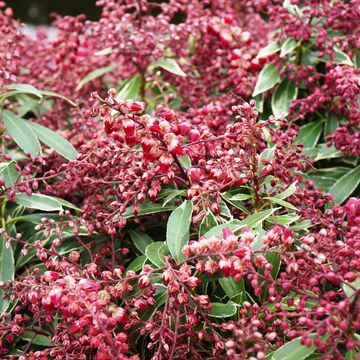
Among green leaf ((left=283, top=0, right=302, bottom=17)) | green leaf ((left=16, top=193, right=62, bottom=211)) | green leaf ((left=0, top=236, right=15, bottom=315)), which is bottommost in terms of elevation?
green leaf ((left=0, top=236, right=15, bottom=315))

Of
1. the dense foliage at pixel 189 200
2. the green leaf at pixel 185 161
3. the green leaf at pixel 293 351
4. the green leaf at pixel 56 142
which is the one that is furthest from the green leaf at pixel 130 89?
the green leaf at pixel 293 351

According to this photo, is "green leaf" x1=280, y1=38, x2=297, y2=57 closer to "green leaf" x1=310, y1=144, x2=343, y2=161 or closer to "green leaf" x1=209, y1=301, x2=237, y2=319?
"green leaf" x1=310, y1=144, x2=343, y2=161

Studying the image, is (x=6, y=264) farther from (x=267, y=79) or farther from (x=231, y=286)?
(x=267, y=79)

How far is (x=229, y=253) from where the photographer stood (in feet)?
3.19

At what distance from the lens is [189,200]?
119cm

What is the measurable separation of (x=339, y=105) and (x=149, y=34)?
580mm

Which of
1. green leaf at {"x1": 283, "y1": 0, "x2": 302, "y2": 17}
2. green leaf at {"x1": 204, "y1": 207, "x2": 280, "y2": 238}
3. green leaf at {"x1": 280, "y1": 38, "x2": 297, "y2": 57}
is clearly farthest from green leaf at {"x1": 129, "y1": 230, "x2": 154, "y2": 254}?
green leaf at {"x1": 283, "y1": 0, "x2": 302, "y2": 17}

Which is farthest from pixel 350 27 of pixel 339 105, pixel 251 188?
pixel 251 188

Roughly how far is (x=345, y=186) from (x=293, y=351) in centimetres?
66

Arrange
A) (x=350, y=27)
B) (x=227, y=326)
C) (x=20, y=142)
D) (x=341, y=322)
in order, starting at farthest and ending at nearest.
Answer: (x=350, y=27), (x=20, y=142), (x=227, y=326), (x=341, y=322)

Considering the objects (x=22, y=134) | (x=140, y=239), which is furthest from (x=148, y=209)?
(x=22, y=134)

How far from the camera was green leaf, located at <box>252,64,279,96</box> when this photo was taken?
170 cm

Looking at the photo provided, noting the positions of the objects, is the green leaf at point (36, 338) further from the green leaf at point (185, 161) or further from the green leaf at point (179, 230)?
the green leaf at point (185, 161)

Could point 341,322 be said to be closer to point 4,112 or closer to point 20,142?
point 20,142
